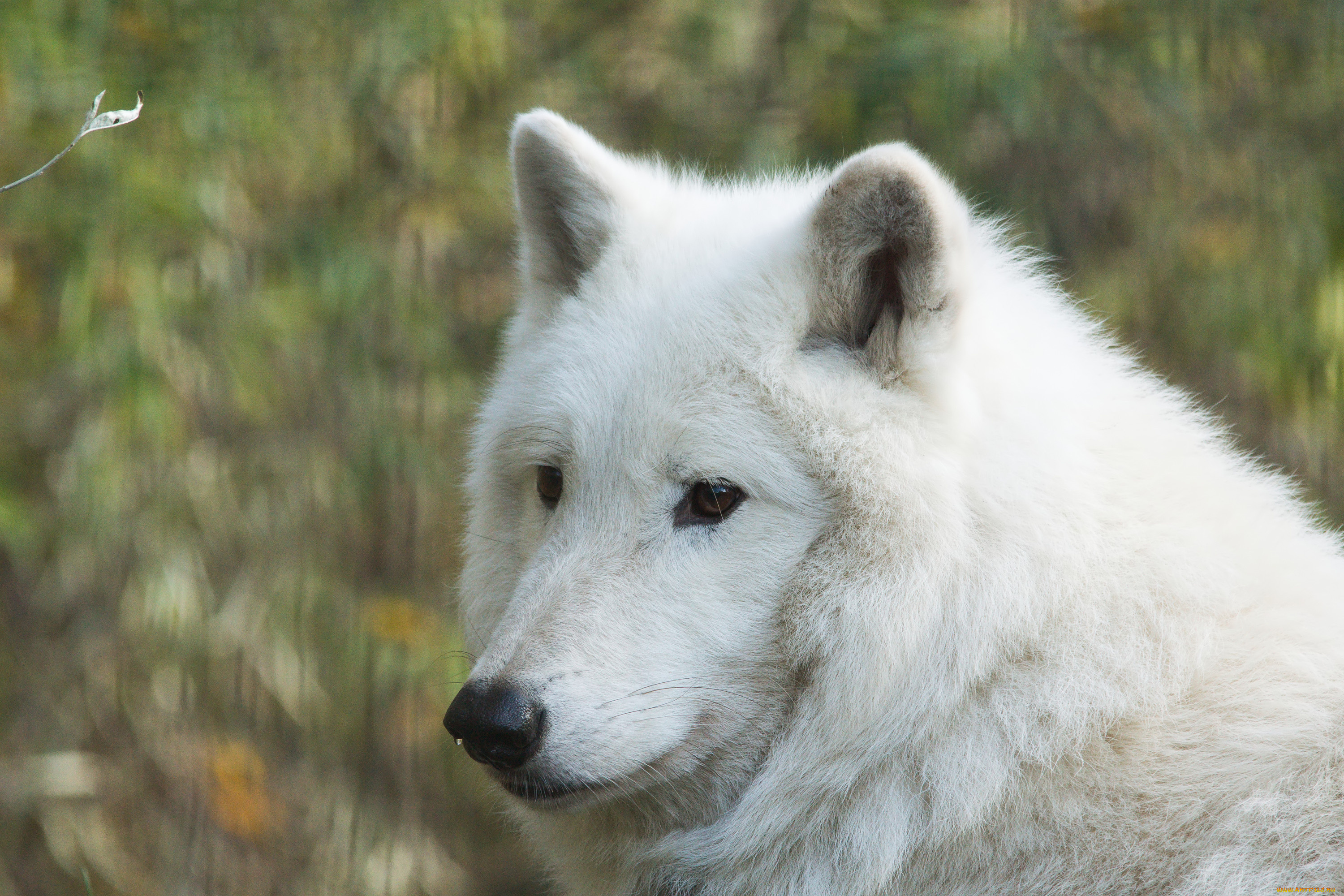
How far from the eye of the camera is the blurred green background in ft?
15.6

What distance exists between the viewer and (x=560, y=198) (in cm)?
293

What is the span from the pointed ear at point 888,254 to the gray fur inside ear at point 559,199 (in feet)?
2.27

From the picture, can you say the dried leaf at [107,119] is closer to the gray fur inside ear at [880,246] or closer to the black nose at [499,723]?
the black nose at [499,723]

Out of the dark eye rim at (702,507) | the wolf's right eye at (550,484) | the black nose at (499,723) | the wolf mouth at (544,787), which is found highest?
the dark eye rim at (702,507)

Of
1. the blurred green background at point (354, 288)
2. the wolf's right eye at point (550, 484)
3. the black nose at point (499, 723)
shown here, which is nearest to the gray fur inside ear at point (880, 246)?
the wolf's right eye at point (550, 484)

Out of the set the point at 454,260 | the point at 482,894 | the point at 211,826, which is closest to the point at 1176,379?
the point at 454,260

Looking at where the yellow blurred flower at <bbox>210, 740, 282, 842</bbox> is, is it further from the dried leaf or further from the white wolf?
the dried leaf

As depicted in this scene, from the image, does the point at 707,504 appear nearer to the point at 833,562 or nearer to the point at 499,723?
the point at 833,562

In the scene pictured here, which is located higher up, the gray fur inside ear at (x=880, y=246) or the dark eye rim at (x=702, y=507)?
the gray fur inside ear at (x=880, y=246)

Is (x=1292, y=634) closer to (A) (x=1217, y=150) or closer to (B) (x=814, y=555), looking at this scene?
(B) (x=814, y=555)

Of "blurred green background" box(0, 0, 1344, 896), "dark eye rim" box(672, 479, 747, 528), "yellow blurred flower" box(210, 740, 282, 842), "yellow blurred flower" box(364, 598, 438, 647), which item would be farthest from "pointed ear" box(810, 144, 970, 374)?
"yellow blurred flower" box(210, 740, 282, 842)

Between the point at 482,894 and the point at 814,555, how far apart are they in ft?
17.2

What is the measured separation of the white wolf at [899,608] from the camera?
2080 mm

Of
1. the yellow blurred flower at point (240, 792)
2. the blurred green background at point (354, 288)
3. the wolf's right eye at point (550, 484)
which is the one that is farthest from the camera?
the yellow blurred flower at point (240, 792)
